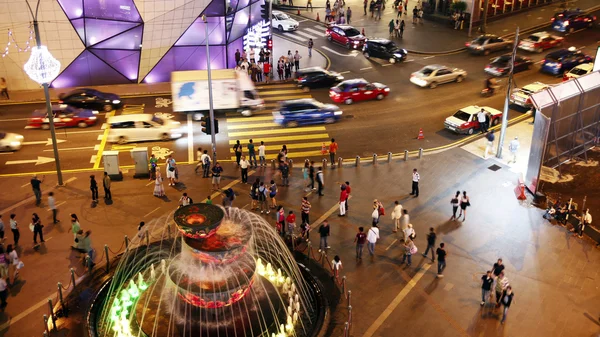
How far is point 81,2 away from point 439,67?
21.5 meters

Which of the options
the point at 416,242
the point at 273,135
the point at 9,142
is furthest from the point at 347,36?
the point at 416,242

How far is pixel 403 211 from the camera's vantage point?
84.7 ft

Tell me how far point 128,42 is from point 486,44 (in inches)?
940

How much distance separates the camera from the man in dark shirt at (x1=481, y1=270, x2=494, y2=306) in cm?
2127

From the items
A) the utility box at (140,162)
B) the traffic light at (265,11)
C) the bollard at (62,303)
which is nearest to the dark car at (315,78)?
the traffic light at (265,11)

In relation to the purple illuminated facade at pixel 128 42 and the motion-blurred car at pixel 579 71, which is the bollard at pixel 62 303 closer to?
the purple illuminated facade at pixel 128 42

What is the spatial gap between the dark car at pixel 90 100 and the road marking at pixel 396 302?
68.5 feet

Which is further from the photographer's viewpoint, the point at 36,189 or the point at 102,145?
the point at 102,145

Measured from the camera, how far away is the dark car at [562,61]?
41.8 metres

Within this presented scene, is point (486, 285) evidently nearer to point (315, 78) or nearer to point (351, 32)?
point (315, 78)

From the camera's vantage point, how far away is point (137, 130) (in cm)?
3316

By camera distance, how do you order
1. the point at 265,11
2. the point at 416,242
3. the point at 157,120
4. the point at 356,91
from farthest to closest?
the point at 265,11, the point at 356,91, the point at 157,120, the point at 416,242

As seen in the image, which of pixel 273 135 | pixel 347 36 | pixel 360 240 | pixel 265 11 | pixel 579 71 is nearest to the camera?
pixel 360 240

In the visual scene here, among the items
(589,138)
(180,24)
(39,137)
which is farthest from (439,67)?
(39,137)
